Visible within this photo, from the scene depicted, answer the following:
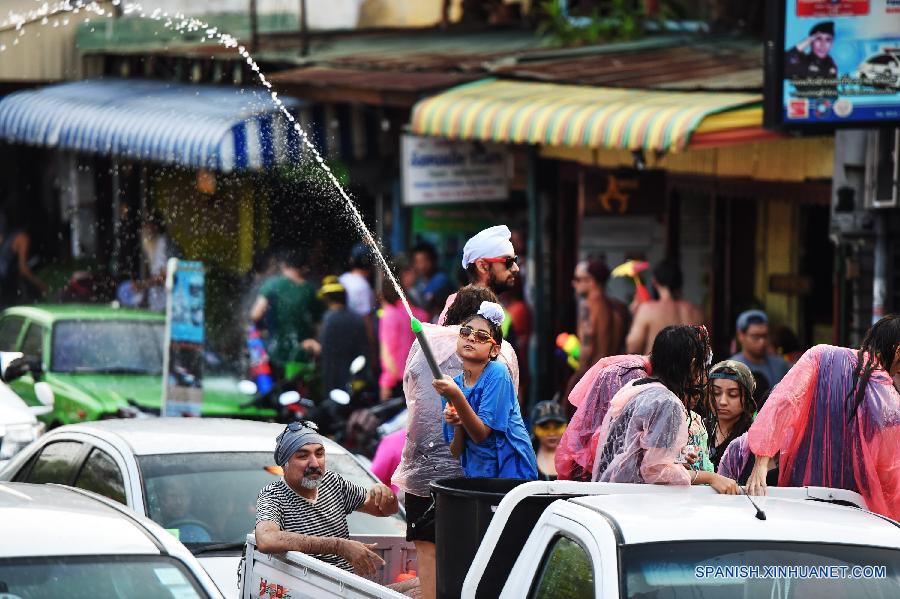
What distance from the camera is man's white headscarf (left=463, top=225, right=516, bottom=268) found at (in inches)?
305

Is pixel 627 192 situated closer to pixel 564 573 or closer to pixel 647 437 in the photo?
pixel 647 437

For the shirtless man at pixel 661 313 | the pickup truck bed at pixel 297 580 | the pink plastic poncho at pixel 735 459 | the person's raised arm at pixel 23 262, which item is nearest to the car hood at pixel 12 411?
the shirtless man at pixel 661 313

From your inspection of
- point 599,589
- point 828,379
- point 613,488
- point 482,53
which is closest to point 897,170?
point 828,379

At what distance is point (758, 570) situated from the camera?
5086mm

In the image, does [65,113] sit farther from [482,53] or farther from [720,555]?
[720,555]

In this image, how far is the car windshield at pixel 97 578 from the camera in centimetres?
518

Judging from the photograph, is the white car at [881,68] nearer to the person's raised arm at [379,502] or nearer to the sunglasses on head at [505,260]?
the sunglasses on head at [505,260]

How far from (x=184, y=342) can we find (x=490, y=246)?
6574 mm

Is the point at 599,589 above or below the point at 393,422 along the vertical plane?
above

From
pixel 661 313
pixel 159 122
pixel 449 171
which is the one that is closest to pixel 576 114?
pixel 661 313

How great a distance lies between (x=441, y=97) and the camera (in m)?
15.9

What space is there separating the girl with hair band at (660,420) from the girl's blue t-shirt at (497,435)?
0.57 meters

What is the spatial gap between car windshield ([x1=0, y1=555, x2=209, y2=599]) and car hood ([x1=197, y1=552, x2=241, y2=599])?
86.2 inches

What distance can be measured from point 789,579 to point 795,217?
33.1 ft
